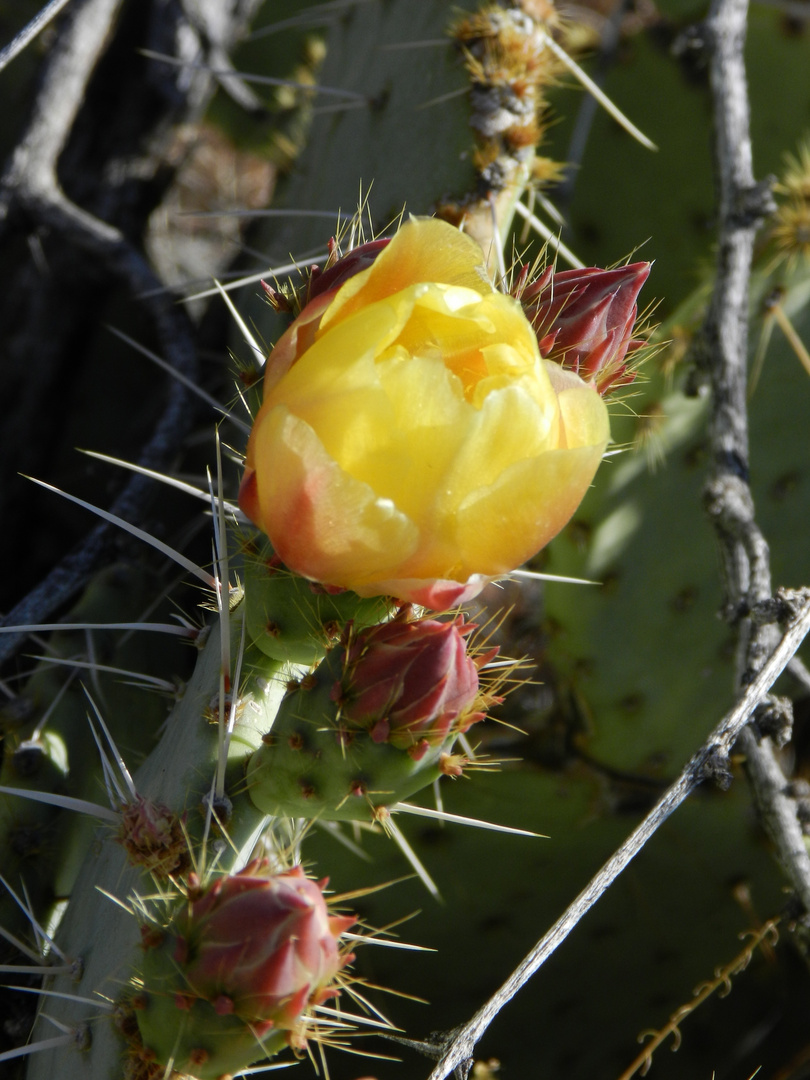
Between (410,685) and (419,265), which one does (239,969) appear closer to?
(410,685)

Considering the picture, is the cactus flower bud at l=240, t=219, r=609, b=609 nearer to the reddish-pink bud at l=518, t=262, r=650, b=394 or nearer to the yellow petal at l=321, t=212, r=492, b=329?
the yellow petal at l=321, t=212, r=492, b=329

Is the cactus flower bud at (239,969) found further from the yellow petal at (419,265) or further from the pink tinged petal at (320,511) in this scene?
the yellow petal at (419,265)

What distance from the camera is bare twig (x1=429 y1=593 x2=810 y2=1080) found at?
0.63m

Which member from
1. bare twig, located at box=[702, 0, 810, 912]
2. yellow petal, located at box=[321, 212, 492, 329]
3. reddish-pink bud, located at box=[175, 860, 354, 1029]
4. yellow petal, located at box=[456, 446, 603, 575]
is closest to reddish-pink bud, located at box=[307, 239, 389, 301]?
yellow petal, located at box=[321, 212, 492, 329]

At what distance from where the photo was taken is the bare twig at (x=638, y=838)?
2.08 ft

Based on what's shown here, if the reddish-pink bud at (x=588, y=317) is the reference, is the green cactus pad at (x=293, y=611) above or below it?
below

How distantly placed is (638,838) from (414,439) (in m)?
0.35

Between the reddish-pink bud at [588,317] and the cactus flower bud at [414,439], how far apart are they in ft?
0.36

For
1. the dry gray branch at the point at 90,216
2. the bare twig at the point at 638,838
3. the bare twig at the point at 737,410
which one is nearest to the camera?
the bare twig at the point at 638,838

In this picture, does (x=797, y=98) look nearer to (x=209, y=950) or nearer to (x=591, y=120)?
(x=591, y=120)

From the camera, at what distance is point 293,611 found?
66cm

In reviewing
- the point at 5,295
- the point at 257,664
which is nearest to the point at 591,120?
the point at 5,295

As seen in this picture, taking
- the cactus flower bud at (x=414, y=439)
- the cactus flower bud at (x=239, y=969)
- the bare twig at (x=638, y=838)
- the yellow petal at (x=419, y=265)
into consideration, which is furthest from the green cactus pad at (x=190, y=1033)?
the yellow petal at (x=419, y=265)

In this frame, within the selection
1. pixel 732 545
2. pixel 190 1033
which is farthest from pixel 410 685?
pixel 732 545
